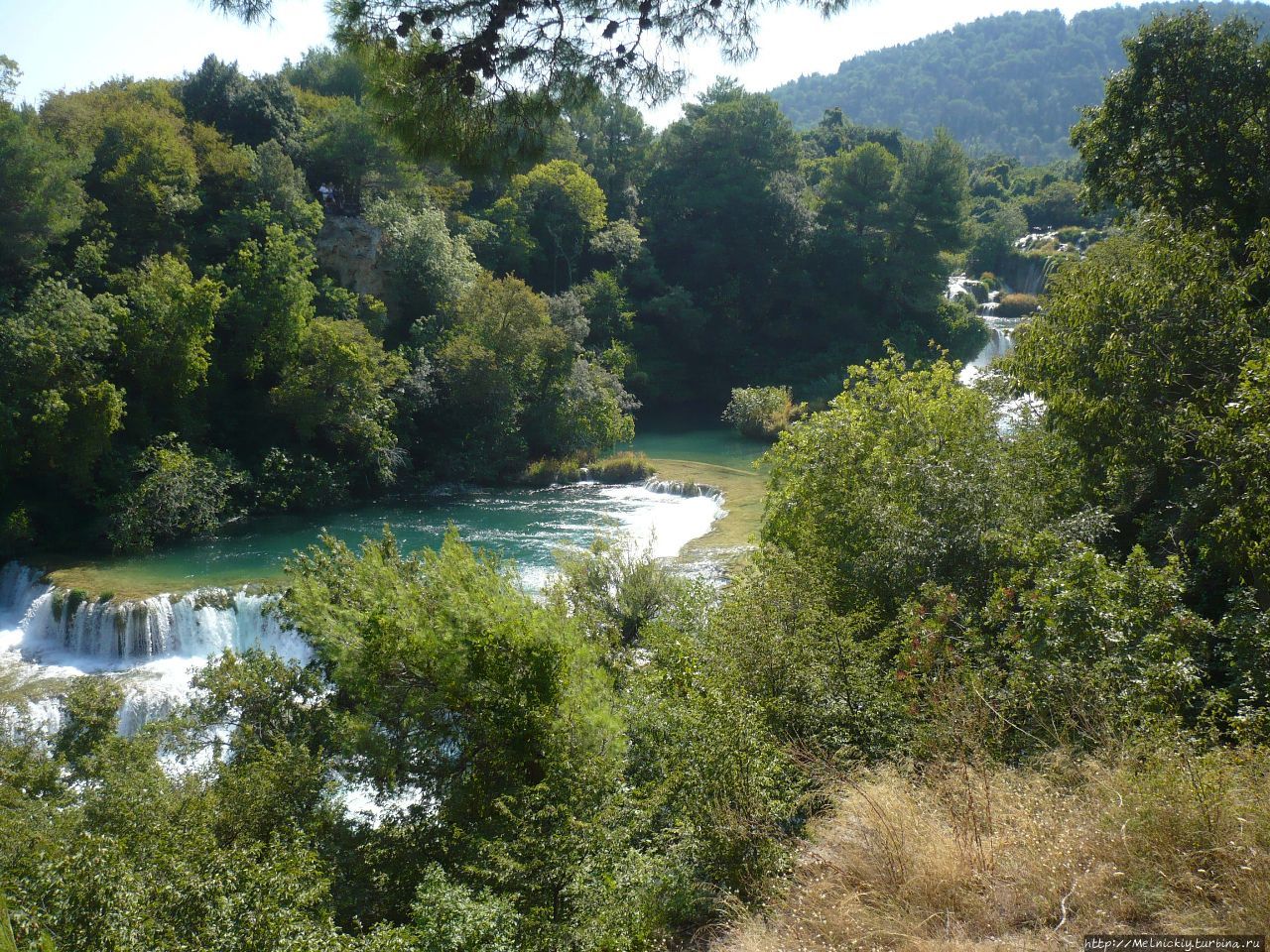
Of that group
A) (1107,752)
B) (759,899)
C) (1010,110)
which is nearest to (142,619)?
(759,899)

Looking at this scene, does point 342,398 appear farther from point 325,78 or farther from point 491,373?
point 325,78

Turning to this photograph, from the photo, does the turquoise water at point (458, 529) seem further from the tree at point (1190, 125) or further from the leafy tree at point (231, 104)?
the leafy tree at point (231, 104)

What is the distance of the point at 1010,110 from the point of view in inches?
6476

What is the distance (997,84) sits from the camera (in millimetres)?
170750

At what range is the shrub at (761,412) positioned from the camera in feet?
104

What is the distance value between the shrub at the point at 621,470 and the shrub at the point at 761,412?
7.36 meters

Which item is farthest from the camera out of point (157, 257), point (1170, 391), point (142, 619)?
point (157, 257)

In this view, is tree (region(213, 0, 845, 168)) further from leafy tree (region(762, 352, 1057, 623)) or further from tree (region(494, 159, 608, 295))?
tree (region(494, 159, 608, 295))

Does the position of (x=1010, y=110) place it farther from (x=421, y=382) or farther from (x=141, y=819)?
(x=141, y=819)

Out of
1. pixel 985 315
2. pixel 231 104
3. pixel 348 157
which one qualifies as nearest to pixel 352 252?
pixel 348 157

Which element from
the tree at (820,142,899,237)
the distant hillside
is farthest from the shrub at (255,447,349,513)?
the distant hillside

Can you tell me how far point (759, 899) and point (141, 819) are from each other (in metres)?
4.56

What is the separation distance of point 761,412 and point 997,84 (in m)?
172

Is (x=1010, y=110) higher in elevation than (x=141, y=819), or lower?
higher
